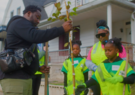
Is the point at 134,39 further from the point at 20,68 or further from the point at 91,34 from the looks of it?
the point at 20,68

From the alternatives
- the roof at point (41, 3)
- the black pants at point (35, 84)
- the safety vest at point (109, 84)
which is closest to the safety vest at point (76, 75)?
the black pants at point (35, 84)

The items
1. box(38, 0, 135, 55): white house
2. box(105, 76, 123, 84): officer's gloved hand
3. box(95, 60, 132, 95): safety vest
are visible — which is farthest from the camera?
box(38, 0, 135, 55): white house

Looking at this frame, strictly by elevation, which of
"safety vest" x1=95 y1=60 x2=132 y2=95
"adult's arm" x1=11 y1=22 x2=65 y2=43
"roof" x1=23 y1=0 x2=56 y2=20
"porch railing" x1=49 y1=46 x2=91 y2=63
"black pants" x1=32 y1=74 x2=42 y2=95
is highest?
"roof" x1=23 y1=0 x2=56 y2=20

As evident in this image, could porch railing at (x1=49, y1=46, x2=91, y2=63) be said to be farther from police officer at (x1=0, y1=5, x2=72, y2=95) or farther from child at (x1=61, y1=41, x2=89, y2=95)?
police officer at (x1=0, y1=5, x2=72, y2=95)

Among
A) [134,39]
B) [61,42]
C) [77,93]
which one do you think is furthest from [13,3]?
[77,93]

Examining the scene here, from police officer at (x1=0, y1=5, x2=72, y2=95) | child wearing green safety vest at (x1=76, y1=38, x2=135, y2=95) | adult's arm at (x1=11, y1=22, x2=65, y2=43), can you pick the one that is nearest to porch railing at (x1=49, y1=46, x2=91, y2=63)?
child wearing green safety vest at (x1=76, y1=38, x2=135, y2=95)

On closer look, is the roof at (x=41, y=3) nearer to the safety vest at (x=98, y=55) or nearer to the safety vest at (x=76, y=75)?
the safety vest at (x=76, y=75)

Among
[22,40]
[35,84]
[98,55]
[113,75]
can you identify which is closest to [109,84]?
[113,75]

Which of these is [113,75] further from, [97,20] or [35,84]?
[97,20]

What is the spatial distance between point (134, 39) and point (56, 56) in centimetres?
557

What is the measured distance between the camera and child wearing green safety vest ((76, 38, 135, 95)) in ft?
8.37

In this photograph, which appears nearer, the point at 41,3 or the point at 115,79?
the point at 115,79

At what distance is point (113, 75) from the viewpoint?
2711 millimetres

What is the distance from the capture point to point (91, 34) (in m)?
11.8
